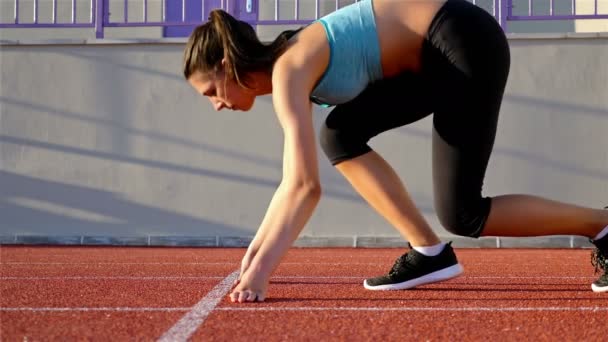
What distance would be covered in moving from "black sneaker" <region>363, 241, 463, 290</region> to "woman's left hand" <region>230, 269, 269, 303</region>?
0.69 m

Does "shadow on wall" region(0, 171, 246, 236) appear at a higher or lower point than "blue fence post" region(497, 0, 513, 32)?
lower

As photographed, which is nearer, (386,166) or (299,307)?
(299,307)

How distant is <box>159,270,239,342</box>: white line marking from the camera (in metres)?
2.32

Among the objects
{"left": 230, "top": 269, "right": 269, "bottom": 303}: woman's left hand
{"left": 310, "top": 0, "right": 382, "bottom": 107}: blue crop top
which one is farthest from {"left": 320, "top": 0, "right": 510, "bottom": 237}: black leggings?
{"left": 230, "top": 269, "right": 269, "bottom": 303}: woman's left hand

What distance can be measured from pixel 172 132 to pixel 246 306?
20.2 ft

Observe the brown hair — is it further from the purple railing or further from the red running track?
the purple railing

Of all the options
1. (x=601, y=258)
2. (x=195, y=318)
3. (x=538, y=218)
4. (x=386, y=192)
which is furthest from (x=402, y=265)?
(x=195, y=318)

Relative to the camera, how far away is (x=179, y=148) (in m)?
8.87

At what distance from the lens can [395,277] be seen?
3445 millimetres

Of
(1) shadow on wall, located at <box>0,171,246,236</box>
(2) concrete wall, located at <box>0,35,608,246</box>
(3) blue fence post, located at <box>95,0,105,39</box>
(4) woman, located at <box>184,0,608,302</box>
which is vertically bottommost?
(1) shadow on wall, located at <box>0,171,246,236</box>

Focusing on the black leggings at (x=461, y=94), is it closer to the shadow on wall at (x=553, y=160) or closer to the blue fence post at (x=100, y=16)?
the shadow on wall at (x=553, y=160)

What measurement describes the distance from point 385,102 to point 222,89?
69 cm

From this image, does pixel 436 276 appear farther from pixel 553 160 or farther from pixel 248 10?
pixel 248 10

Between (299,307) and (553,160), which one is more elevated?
(299,307)
